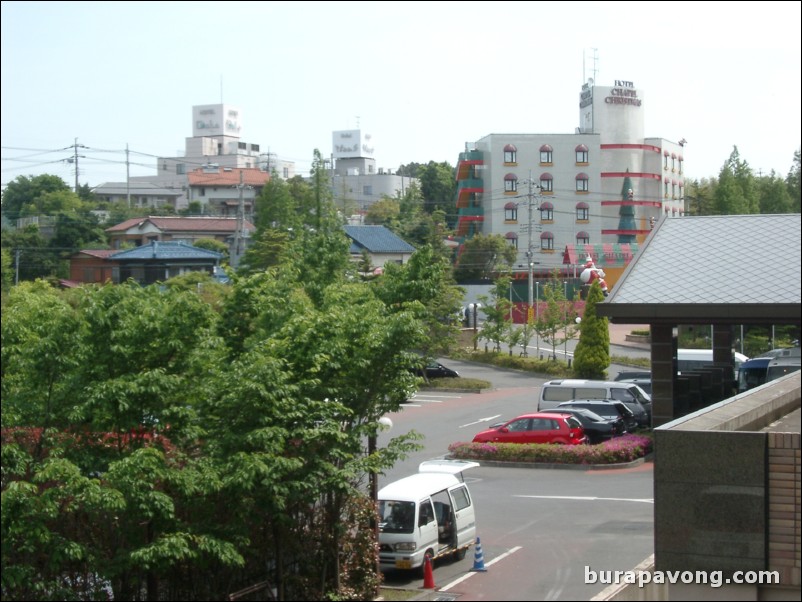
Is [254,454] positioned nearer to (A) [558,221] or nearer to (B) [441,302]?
(B) [441,302]

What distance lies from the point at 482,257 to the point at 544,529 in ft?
132

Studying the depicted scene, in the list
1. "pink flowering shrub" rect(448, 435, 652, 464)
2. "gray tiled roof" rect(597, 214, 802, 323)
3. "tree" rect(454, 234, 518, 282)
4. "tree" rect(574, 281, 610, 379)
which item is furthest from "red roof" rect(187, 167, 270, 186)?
"gray tiled roof" rect(597, 214, 802, 323)

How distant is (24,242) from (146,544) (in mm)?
Answer: 29842

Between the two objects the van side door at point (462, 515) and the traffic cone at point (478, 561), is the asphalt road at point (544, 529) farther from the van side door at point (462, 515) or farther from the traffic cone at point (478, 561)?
the van side door at point (462, 515)

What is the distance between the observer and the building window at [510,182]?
5738 centimetres

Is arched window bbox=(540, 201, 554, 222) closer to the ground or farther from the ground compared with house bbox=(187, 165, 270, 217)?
closer to the ground

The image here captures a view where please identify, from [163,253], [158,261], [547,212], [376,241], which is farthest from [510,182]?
[158,261]

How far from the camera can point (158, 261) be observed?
3316cm

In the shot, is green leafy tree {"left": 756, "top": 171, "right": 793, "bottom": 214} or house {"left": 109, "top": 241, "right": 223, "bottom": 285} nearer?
house {"left": 109, "top": 241, "right": 223, "bottom": 285}

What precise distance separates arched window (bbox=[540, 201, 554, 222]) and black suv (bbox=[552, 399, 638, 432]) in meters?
34.9

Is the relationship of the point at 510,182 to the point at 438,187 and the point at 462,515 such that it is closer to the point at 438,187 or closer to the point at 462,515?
the point at 438,187

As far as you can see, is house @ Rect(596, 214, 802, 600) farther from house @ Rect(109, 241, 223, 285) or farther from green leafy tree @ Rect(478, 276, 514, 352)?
green leafy tree @ Rect(478, 276, 514, 352)

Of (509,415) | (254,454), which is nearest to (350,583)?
(254,454)

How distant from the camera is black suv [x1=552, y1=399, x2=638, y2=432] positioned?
22.6 meters
